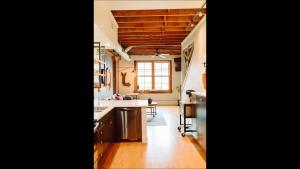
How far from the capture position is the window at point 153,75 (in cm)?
1256

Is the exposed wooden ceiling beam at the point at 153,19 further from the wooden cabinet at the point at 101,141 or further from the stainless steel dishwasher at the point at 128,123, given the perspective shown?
the wooden cabinet at the point at 101,141

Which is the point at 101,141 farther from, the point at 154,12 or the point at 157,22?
the point at 157,22

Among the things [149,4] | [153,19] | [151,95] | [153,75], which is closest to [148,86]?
[151,95]

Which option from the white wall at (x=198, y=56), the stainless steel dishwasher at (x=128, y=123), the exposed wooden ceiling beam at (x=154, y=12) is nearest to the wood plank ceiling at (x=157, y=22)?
the exposed wooden ceiling beam at (x=154, y=12)

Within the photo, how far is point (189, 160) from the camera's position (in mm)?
3617

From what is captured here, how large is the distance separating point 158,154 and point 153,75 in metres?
8.84

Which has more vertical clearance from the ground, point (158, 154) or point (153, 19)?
point (153, 19)

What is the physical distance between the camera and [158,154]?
3924 mm

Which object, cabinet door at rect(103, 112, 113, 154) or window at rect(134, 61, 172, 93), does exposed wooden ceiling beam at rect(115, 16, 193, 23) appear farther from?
window at rect(134, 61, 172, 93)

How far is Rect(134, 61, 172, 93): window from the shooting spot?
12562 millimetres

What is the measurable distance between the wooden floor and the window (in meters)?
7.28
